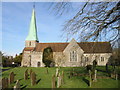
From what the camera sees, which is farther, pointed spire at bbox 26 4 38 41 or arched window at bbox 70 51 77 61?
pointed spire at bbox 26 4 38 41

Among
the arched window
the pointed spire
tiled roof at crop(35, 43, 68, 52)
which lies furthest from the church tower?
the arched window

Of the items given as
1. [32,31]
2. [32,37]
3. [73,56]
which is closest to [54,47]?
[73,56]

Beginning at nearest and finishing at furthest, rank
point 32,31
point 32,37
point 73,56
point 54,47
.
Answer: point 73,56, point 54,47, point 32,37, point 32,31

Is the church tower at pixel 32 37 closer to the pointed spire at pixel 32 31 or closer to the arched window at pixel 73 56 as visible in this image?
the pointed spire at pixel 32 31

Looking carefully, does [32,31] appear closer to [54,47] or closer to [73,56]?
[54,47]

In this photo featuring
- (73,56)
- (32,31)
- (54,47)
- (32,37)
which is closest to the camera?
(73,56)

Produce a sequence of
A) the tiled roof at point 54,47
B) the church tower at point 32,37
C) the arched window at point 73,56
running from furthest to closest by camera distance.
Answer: the church tower at point 32,37 < the tiled roof at point 54,47 < the arched window at point 73,56

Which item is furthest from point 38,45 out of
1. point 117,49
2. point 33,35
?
point 117,49

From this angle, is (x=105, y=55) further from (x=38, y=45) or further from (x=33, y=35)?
(x=33, y=35)

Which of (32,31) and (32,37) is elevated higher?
(32,31)

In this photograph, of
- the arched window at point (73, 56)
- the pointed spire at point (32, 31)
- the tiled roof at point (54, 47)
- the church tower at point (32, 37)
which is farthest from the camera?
the pointed spire at point (32, 31)

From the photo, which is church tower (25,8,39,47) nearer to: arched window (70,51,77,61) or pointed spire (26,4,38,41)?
pointed spire (26,4,38,41)

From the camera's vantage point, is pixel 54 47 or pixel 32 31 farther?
pixel 32 31

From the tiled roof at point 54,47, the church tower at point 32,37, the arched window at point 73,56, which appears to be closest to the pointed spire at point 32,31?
the church tower at point 32,37
